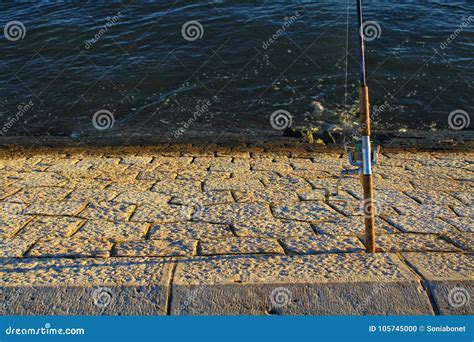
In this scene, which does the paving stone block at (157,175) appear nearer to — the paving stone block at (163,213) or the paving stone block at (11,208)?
the paving stone block at (163,213)

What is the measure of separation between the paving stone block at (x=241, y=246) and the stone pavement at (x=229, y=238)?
13 mm

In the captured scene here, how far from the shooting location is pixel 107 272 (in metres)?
3.04

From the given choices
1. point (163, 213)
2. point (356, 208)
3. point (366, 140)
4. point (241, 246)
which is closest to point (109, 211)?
point (163, 213)

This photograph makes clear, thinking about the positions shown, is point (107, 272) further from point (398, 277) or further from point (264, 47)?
point (264, 47)

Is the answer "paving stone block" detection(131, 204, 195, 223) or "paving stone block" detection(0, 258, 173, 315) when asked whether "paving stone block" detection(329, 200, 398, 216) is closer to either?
"paving stone block" detection(131, 204, 195, 223)

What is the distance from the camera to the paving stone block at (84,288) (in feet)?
8.85

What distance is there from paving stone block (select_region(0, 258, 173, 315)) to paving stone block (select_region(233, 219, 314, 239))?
82 cm

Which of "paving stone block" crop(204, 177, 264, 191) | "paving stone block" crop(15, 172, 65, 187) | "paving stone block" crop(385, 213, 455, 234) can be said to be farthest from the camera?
"paving stone block" crop(15, 172, 65, 187)

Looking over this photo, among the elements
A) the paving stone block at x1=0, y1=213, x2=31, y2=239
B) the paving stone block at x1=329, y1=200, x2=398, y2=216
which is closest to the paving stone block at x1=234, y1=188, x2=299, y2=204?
the paving stone block at x1=329, y1=200, x2=398, y2=216

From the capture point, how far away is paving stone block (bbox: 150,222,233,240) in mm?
3730

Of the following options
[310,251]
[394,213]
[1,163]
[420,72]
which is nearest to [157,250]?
[310,251]

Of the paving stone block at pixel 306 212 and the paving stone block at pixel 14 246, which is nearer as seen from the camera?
the paving stone block at pixel 14 246

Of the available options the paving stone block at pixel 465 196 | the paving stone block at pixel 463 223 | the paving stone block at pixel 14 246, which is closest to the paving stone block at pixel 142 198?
the paving stone block at pixel 14 246

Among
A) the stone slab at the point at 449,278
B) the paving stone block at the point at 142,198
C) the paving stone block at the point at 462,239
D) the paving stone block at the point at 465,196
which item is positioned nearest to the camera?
the stone slab at the point at 449,278
